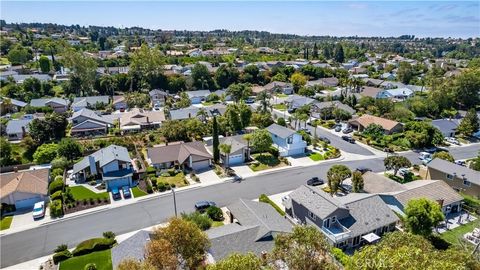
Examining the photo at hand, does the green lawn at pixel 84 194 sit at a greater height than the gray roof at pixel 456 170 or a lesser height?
lesser

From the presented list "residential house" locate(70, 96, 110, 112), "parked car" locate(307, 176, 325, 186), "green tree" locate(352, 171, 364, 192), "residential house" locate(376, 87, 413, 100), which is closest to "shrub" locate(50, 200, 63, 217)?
"parked car" locate(307, 176, 325, 186)

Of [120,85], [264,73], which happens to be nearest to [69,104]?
[120,85]

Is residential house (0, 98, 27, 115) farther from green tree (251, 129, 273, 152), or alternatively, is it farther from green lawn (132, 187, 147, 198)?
green tree (251, 129, 273, 152)

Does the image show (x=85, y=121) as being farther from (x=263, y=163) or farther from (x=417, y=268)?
(x=417, y=268)

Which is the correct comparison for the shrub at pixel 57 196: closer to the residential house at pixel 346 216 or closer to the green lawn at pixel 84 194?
the green lawn at pixel 84 194

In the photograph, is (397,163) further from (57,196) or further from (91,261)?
(57,196)

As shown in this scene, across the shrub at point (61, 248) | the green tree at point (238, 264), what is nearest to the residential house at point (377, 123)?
the green tree at point (238, 264)
